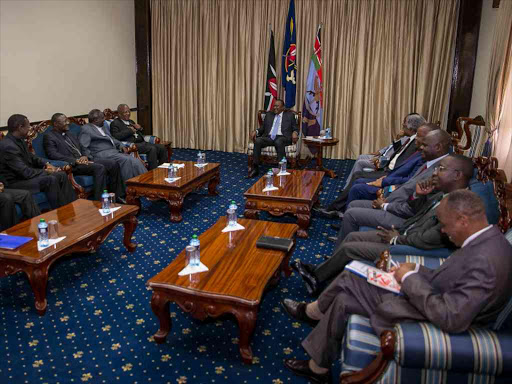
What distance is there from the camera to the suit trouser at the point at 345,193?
16.3 feet

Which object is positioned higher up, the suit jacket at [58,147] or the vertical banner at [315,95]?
the vertical banner at [315,95]

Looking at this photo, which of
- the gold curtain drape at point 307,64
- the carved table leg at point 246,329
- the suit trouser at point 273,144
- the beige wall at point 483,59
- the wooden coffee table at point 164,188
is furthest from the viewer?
the gold curtain drape at point 307,64

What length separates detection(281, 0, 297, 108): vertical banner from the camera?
7.47 metres

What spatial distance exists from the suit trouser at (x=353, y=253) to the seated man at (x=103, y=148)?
339 cm

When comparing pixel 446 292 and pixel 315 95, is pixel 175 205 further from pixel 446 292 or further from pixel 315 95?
pixel 315 95

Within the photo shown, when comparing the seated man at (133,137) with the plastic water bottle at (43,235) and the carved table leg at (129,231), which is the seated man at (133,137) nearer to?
the carved table leg at (129,231)

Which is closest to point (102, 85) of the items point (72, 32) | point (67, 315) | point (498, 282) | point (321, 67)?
point (72, 32)

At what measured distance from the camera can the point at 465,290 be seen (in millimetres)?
1896

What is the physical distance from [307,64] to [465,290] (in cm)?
644

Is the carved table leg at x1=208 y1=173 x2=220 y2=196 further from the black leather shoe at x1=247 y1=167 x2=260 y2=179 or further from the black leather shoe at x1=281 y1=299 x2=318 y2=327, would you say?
the black leather shoe at x1=281 y1=299 x2=318 y2=327

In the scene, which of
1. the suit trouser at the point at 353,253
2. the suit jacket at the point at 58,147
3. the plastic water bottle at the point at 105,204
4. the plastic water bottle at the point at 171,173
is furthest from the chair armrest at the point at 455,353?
the suit jacket at the point at 58,147

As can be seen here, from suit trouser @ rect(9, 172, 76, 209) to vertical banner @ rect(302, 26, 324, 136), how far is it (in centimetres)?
401

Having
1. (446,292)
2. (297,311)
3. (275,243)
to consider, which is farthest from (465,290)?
(275,243)

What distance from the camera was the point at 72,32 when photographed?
6566 mm
